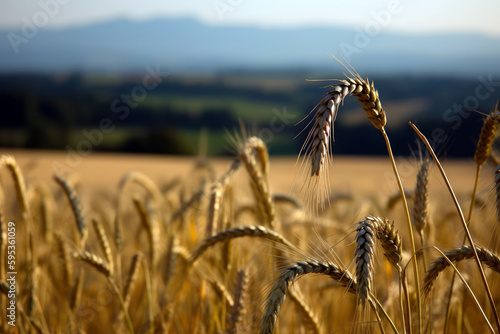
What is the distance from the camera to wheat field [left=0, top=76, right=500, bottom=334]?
1036mm

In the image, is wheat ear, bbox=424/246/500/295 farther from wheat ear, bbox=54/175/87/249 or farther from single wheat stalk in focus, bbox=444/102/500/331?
wheat ear, bbox=54/175/87/249

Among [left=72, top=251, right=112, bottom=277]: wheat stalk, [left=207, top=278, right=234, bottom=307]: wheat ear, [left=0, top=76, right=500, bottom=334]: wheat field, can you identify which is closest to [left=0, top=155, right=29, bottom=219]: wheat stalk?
[left=0, top=76, right=500, bottom=334]: wheat field

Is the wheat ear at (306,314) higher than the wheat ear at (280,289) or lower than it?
lower

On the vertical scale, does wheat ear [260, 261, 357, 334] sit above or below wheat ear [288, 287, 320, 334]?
above

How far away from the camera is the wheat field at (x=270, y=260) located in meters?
1.04

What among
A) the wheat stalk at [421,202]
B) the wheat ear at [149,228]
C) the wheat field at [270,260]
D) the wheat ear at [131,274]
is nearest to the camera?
the wheat field at [270,260]

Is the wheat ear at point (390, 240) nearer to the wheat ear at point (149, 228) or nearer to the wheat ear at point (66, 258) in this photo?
the wheat ear at point (149, 228)

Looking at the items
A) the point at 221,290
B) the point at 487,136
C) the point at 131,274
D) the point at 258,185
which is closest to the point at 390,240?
the point at 487,136

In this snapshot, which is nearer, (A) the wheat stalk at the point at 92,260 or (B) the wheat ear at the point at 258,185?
(A) the wheat stalk at the point at 92,260

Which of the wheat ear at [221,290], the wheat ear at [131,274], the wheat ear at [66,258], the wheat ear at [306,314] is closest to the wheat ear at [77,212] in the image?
the wheat ear at [66,258]

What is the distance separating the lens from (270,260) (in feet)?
Result: 6.16

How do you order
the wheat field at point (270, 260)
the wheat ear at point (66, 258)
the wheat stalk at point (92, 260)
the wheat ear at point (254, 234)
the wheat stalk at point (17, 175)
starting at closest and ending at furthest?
the wheat field at point (270, 260), the wheat ear at point (254, 234), the wheat stalk at point (92, 260), the wheat stalk at point (17, 175), the wheat ear at point (66, 258)

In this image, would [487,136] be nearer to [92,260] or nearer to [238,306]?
[238,306]

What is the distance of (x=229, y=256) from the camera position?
185 cm
